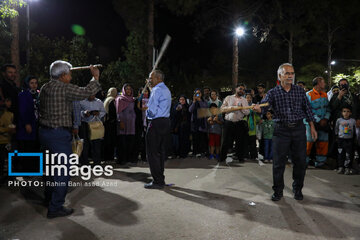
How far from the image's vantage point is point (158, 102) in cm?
597

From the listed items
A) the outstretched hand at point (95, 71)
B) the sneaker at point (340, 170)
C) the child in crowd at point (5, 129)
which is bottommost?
the sneaker at point (340, 170)

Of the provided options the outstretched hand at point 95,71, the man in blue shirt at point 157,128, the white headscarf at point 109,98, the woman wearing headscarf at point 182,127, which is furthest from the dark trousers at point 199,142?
the outstretched hand at point 95,71

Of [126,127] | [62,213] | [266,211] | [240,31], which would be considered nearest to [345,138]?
[266,211]

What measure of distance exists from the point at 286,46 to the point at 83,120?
1088 inches

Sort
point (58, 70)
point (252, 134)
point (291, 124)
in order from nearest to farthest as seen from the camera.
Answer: point (58, 70)
point (291, 124)
point (252, 134)

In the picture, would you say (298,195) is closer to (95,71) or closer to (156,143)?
(156,143)

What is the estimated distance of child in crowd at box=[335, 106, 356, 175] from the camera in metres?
7.50

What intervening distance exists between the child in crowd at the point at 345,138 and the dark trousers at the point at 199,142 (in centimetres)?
404

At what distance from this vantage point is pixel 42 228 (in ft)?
13.1

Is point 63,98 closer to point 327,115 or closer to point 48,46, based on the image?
point 327,115

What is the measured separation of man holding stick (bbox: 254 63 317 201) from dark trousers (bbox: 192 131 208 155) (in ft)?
16.7

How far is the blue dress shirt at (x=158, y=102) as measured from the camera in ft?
19.5

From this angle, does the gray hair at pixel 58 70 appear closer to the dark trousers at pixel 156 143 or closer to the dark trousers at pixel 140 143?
Result: the dark trousers at pixel 156 143

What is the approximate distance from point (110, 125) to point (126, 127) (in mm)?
657
